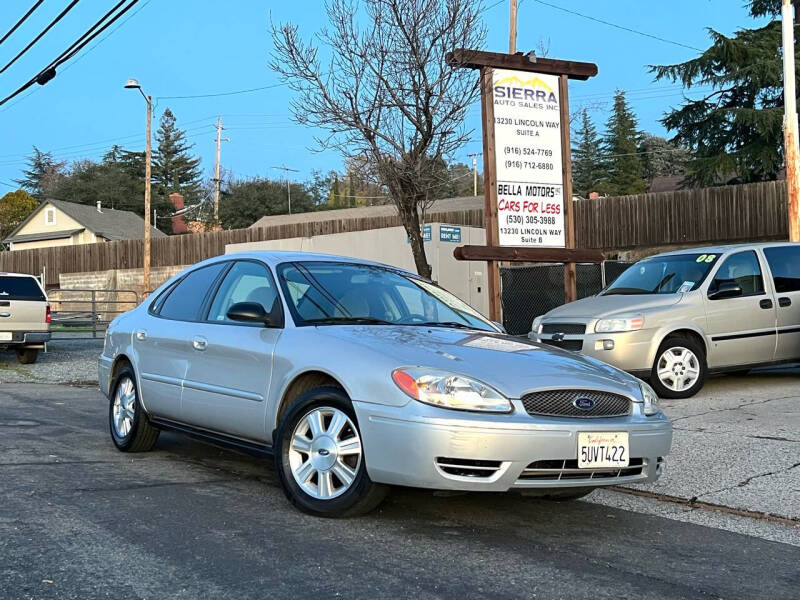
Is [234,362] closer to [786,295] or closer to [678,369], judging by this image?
[678,369]

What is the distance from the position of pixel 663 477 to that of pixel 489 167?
281 inches

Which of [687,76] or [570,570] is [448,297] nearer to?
[570,570]

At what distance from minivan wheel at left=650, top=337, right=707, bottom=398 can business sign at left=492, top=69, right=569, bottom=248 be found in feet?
11.4

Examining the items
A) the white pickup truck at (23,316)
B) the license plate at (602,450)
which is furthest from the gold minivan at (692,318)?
the white pickup truck at (23,316)

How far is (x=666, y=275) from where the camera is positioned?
10.7 meters

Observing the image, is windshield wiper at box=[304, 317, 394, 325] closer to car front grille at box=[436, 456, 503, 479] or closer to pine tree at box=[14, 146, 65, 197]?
car front grille at box=[436, 456, 503, 479]

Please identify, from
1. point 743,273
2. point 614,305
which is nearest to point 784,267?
point 743,273

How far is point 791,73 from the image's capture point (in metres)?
16.9

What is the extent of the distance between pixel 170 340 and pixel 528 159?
309 inches

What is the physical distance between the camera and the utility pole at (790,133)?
16.8 m

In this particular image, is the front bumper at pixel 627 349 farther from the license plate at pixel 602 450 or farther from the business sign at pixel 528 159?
the license plate at pixel 602 450

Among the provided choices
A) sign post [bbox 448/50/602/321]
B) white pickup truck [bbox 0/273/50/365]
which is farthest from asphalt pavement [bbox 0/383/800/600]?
white pickup truck [bbox 0/273/50/365]

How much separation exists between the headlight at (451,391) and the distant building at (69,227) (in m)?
59.1

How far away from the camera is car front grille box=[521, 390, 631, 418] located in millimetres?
4531
